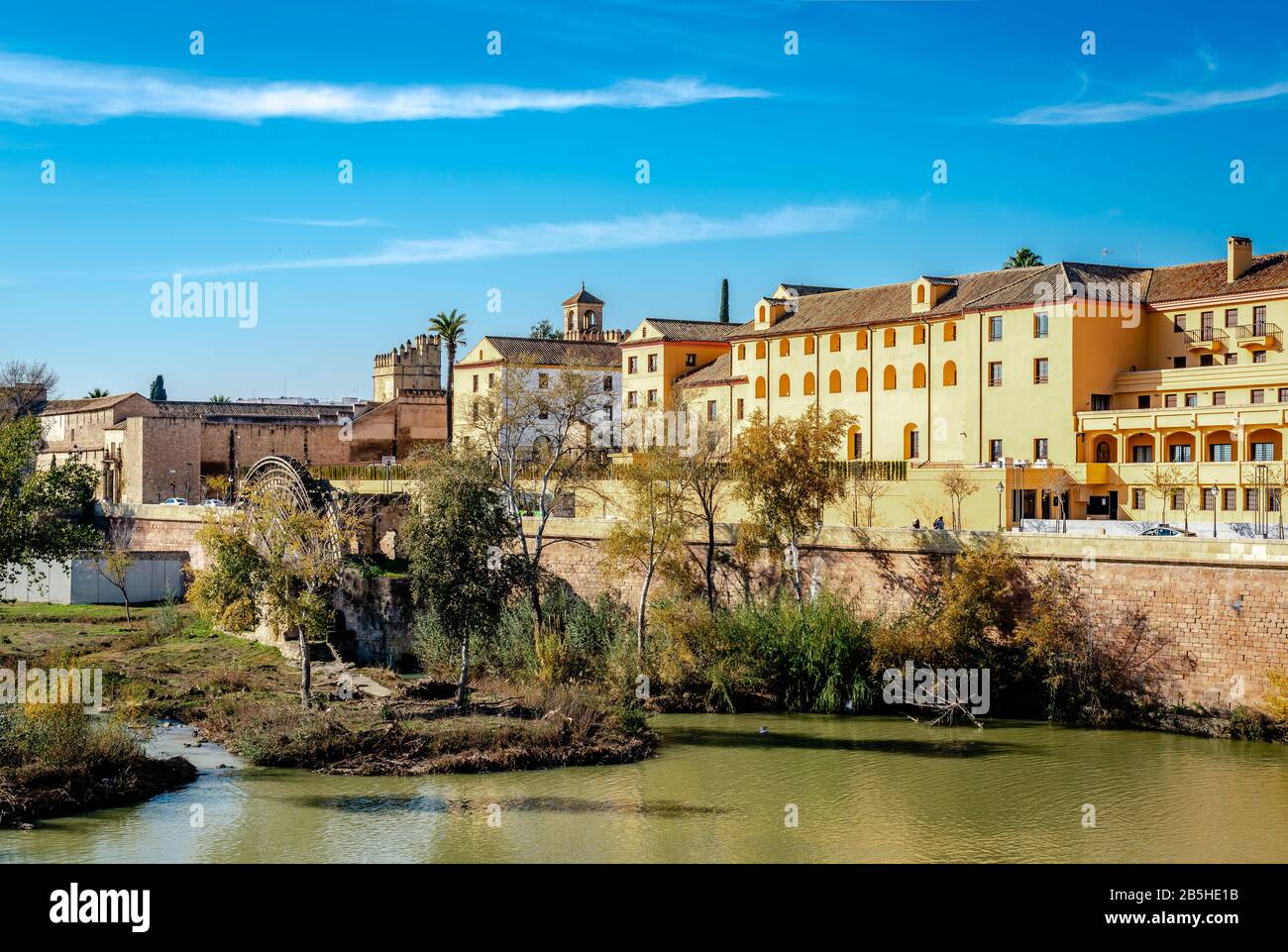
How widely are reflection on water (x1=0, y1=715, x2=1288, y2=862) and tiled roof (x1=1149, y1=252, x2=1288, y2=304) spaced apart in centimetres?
2253

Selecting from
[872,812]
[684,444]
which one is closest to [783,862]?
[872,812]

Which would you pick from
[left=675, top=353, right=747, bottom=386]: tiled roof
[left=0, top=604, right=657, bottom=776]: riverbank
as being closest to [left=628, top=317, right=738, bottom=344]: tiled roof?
[left=675, top=353, right=747, bottom=386]: tiled roof

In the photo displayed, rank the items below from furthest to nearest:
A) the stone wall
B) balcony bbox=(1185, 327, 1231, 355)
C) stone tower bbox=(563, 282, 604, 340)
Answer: stone tower bbox=(563, 282, 604, 340)
balcony bbox=(1185, 327, 1231, 355)
the stone wall

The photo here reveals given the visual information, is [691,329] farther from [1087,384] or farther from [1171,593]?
[1171,593]

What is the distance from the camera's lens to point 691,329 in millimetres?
68562

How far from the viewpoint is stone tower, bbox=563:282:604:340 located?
278 feet

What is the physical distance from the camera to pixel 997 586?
104ft

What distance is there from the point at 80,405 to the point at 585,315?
29877 mm

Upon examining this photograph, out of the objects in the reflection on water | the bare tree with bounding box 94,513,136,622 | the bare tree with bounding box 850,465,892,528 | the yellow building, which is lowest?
the reflection on water

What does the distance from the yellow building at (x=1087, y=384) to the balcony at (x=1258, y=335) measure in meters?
0.05

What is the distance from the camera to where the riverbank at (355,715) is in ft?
88.7

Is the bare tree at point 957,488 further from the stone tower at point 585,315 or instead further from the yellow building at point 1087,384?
the stone tower at point 585,315

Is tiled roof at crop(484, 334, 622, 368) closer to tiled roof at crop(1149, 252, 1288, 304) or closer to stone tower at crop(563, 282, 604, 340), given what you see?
stone tower at crop(563, 282, 604, 340)
